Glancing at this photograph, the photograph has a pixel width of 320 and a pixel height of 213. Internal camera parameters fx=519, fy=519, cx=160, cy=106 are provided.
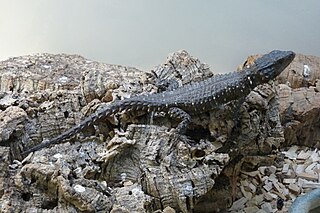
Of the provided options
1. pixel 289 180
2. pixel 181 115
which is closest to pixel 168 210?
pixel 181 115

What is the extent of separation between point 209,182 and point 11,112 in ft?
2.10

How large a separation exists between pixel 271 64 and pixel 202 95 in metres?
0.27

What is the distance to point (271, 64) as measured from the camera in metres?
1.80

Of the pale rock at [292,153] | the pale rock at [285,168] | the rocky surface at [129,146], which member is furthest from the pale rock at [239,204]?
the pale rock at [292,153]

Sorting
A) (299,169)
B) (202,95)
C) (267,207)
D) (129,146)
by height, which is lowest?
(267,207)

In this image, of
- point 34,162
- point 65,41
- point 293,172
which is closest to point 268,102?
point 293,172

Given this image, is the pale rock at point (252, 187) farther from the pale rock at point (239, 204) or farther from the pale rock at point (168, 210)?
the pale rock at point (168, 210)

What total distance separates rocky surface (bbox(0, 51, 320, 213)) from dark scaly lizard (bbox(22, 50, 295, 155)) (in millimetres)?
38

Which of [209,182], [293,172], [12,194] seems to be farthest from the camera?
[293,172]

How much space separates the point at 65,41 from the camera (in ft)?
8.84

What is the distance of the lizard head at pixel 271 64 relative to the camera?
179 centimetres

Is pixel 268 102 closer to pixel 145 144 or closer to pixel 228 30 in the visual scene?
pixel 145 144

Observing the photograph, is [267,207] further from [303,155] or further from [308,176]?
[303,155]

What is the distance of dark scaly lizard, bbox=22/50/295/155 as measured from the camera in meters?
1.65
